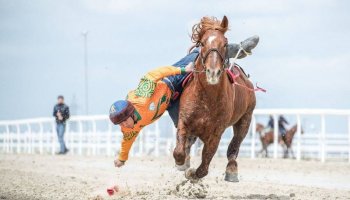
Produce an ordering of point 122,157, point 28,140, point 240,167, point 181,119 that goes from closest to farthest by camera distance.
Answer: point 181,119 → point 122,157 → point 240,167 → point 28,140

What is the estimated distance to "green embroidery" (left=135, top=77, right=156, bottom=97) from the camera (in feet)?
27.6

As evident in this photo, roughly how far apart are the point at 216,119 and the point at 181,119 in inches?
16.1

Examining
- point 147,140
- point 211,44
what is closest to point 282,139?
point 147,140

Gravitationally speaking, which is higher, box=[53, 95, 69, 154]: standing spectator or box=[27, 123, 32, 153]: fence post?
box=[53, 95, 69, 154]: standing spectator

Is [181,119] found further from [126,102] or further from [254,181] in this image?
[254,181]

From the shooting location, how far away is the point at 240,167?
1545 centimetres

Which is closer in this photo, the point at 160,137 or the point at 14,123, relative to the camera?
the point at 160,137

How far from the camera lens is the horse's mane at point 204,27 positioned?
8086 mm

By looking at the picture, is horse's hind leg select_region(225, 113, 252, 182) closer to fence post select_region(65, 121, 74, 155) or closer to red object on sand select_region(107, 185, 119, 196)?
red object on sand select_region(107, 185, 119, 196)

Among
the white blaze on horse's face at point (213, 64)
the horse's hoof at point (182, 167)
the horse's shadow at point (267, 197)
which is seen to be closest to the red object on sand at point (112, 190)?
the horse's hoof at point (182, 167)

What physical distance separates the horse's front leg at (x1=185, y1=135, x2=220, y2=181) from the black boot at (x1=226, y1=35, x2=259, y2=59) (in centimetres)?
137

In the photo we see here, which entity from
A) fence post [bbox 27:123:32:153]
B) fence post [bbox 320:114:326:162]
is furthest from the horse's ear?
fence post [bbox 27:123:32:153]

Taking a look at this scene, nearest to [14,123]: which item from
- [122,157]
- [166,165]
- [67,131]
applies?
[67,131]

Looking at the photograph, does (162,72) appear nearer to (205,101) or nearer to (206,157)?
(205,101)
